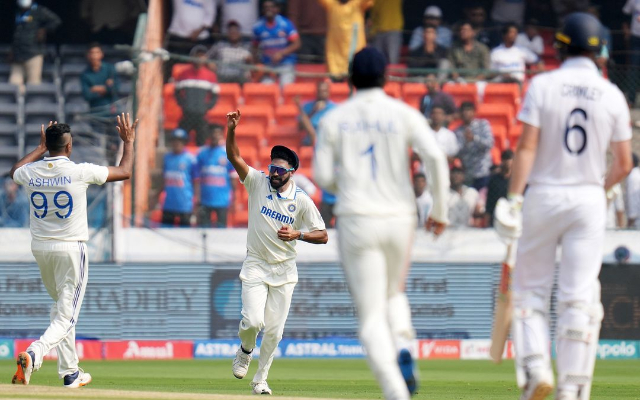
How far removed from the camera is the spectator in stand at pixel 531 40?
2005cm

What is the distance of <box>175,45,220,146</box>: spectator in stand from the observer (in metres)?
17.1

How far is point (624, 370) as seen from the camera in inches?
559

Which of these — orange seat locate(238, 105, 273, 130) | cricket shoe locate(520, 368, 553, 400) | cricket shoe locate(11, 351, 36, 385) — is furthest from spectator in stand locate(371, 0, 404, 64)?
cricket shoe locate(520, 368, 553, 400)

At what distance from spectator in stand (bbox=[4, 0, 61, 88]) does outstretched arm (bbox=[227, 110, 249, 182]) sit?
11755 mm

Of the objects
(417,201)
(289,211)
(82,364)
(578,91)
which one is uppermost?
(578,91)

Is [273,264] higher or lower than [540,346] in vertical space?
lower

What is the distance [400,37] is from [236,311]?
6472 mm

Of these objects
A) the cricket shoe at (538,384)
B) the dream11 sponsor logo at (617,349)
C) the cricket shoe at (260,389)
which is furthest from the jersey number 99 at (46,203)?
the dream11 sponsor logo at (617,349)

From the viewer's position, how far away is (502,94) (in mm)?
17609

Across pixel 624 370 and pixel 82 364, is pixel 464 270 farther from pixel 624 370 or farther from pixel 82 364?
pixel 82 364

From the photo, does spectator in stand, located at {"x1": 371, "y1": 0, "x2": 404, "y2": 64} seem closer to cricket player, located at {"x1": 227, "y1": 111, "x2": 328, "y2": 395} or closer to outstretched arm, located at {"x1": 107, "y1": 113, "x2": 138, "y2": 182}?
cricket player, located at {"x1": 227, "y1": 111, "x2": 328, "y2": 395}

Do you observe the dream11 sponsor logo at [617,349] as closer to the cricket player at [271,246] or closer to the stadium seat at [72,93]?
the cricket player at [271,246]

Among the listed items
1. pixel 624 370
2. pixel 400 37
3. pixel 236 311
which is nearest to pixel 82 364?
pixel 236 311

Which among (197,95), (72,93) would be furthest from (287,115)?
(72,93)
